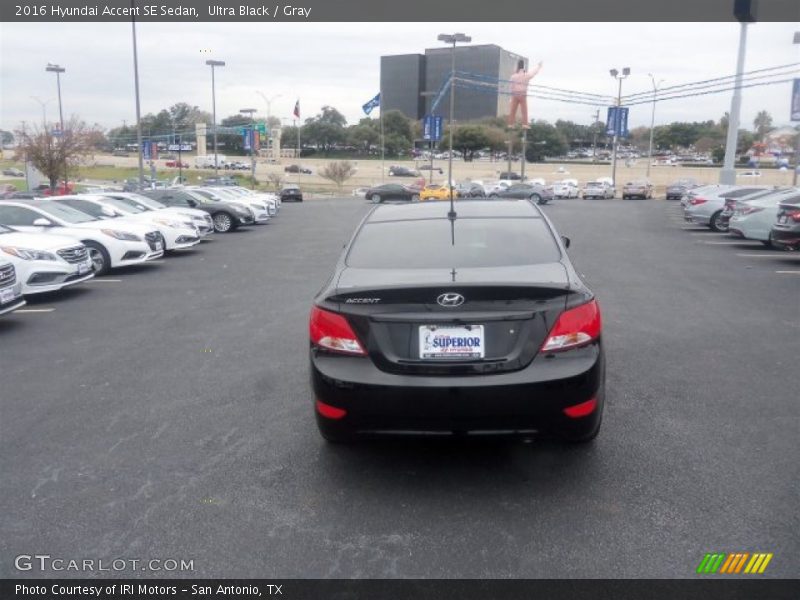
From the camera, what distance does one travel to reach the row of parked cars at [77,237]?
32.0ft

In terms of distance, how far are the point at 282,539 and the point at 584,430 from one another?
1770mm

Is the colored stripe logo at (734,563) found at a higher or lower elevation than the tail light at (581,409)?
lower

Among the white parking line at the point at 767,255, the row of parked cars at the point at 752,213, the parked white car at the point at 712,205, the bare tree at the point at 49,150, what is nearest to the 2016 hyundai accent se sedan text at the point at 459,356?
the row of parked cars at the point at 752,213

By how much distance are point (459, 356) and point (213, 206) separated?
799 inches

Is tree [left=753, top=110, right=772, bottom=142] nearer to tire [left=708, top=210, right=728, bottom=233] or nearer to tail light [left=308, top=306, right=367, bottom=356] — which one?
tire [left=708, top=210, right=728, bottom=233]

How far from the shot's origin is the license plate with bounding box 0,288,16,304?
8.08 metres

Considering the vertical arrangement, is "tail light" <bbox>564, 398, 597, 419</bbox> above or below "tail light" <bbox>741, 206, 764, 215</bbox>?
below

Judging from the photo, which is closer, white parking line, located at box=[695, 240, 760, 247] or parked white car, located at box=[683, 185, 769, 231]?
white parking line, located at box=[695, 240, 760, 247]

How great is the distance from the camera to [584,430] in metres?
4.02

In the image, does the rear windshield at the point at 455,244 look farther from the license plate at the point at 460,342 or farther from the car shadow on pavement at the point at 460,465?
the car shadow on pavement at the point at 460,465

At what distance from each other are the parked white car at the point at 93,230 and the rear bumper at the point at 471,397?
32.2 feet

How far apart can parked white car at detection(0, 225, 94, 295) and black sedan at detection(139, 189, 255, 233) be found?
1177cm

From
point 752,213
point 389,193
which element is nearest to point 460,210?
point 752,213

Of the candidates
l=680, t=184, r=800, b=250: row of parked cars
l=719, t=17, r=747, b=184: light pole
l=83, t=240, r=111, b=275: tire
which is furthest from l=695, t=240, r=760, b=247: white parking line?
l=719, t=17, r=747, b=184: light pole
